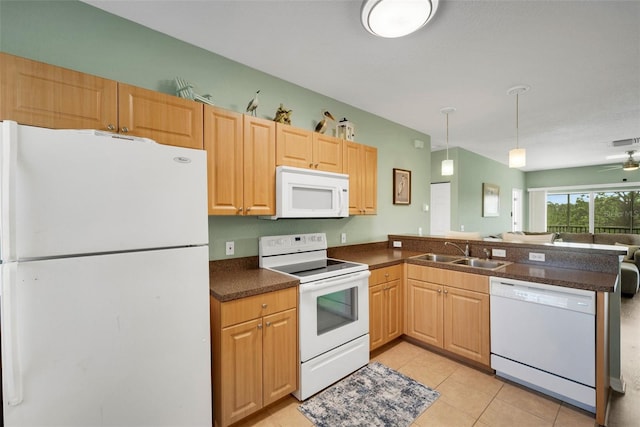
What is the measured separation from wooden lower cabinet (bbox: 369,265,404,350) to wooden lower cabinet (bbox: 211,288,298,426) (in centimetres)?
89

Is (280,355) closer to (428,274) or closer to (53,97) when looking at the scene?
(428,274)

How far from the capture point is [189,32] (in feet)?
6.63

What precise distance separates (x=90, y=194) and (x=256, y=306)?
1075 millimetres

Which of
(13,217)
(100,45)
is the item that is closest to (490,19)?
(100,45)

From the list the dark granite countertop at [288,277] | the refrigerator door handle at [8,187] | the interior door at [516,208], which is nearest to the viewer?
the refrigerator door handle at [8,187]

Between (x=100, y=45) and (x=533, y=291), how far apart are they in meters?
3.50

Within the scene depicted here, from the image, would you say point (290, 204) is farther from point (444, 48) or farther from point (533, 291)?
point (533, 291)

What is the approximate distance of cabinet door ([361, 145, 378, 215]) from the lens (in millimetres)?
3000

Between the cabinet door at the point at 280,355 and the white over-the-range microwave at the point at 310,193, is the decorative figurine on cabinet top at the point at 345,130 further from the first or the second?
the cabinet door at the point at 280,355

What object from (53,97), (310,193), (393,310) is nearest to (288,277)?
(310,193)

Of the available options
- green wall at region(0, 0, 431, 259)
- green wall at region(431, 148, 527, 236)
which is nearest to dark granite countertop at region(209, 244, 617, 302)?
green wall at region(0, 0, 431, 259)

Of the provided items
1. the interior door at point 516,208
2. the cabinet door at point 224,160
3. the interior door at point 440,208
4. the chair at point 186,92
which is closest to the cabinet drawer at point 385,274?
the cabinet door at point 224,160

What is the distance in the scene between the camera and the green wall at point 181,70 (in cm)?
163

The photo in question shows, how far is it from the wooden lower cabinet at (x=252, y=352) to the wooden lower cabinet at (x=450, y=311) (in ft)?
4.61
